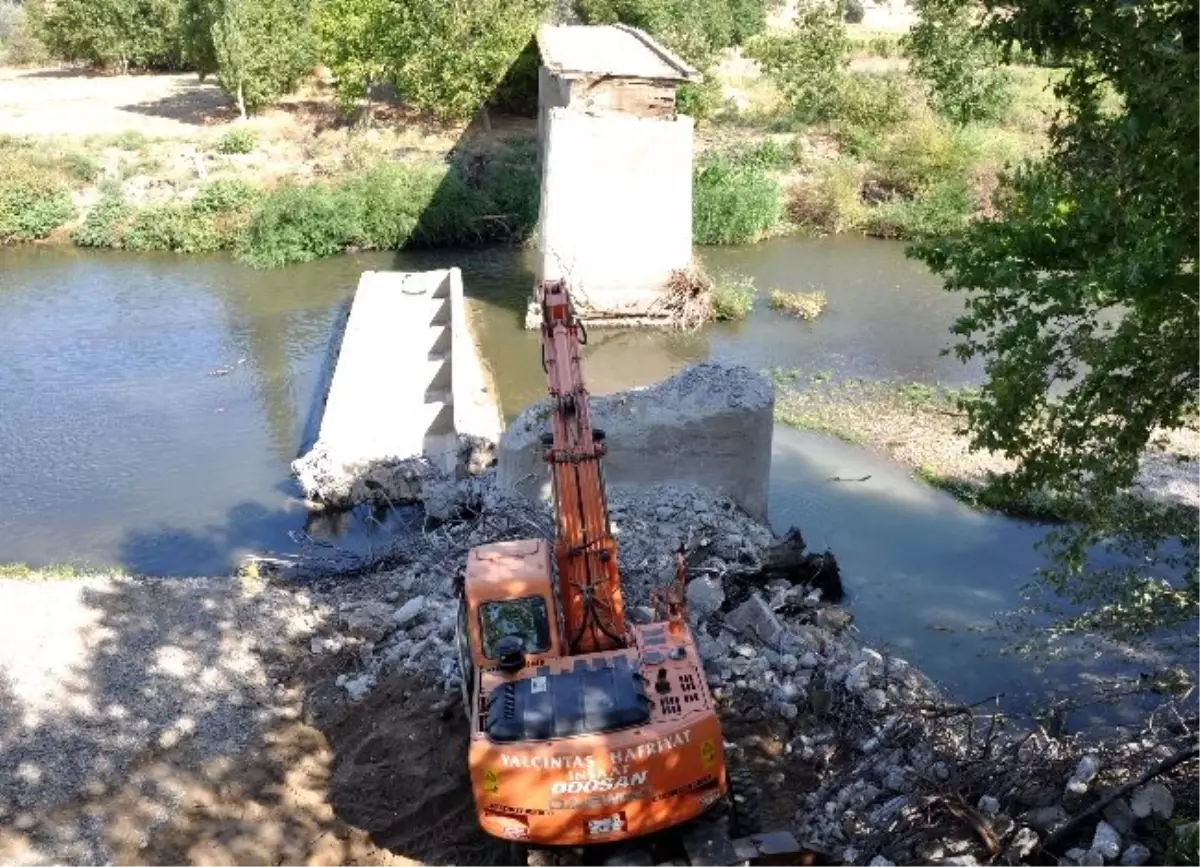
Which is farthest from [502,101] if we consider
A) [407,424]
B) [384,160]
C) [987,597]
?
[987,597]

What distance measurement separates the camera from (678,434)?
15.0 m

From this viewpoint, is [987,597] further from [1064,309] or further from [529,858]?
[529,858]

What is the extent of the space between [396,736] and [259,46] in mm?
31072

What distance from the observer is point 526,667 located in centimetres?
874

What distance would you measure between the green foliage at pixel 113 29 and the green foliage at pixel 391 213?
18574mm

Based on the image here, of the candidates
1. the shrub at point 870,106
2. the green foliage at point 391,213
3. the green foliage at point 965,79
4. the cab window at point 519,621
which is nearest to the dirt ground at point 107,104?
the green foliage at point 391,213

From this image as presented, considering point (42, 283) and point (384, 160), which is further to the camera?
point (384, 160)

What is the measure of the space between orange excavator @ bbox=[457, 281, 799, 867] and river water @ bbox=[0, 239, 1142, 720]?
5659 millimetres

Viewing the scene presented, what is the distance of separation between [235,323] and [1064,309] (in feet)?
68.9

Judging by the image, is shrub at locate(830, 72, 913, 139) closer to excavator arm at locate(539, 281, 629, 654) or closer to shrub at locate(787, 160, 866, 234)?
shrub at locate(787, 160, 866, 234)

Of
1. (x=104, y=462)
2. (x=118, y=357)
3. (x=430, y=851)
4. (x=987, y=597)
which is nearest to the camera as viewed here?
(x=430, y=851)

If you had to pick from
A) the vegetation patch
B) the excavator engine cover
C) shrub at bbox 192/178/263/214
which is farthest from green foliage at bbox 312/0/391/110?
the excavator engine cover

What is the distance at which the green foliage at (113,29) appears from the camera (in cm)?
4672

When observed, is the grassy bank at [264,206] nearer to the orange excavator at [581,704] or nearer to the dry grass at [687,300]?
the dry grass at [687,300]
